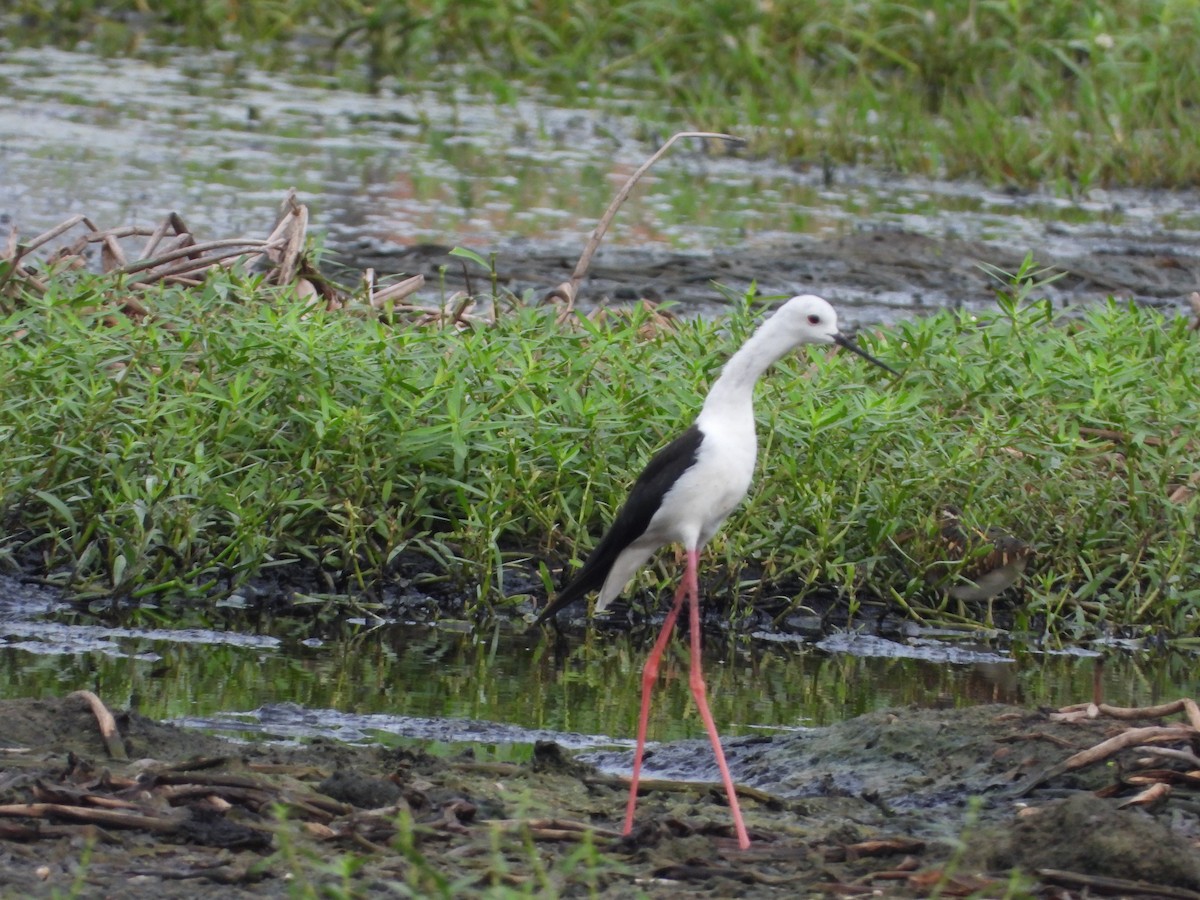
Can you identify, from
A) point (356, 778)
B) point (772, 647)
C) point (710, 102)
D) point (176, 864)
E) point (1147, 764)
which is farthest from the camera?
point (710, 102)

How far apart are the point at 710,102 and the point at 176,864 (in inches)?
502

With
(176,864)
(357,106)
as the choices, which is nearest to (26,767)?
(176,864)

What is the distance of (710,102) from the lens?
15.8 meters

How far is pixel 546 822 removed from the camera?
3.93 meters

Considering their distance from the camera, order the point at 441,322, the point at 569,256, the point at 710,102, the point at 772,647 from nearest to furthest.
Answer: the point at 772,647
the point at 441,322
the point at 569,256
the point at 710,102

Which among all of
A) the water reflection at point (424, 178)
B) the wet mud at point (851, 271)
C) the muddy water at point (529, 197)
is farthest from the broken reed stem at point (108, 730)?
the water reflection at point (424, 178)

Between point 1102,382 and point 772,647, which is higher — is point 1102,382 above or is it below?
above

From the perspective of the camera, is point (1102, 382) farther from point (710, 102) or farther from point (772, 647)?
point (710, 102)

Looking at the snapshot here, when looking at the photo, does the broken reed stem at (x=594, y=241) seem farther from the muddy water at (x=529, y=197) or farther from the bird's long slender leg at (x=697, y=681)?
the bird's long slender leg at (x=697, y=681)

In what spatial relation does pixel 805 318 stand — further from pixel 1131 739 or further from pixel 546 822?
pixel 546 822

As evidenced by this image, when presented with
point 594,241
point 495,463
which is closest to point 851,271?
point 594,241

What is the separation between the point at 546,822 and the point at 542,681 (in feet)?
5.34

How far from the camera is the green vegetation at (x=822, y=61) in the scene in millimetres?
14359

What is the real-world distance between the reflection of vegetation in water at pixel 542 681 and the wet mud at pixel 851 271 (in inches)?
161
